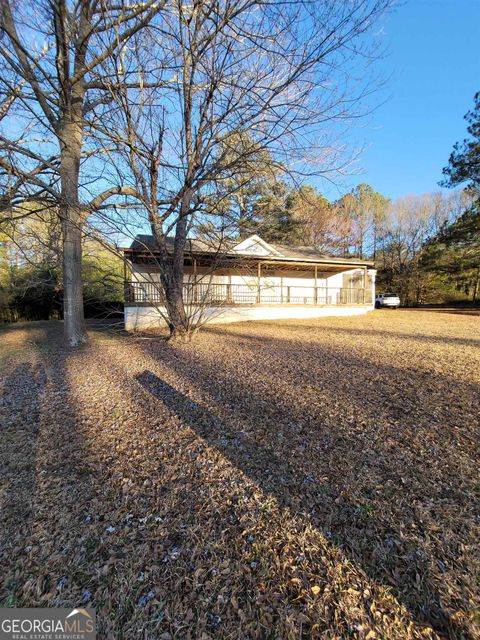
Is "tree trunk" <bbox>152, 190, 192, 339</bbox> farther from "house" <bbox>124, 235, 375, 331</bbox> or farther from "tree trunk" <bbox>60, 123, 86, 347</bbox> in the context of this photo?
"house" <bbox>124, 235, 375, 331</bbox>

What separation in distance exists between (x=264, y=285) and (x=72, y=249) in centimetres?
973

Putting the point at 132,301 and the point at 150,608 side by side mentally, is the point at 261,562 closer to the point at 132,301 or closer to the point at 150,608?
the point at 150,608

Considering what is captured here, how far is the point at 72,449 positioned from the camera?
9.46 ft

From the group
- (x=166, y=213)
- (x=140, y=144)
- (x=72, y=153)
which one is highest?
(x=72, y=153)

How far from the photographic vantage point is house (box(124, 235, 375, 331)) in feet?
39.5

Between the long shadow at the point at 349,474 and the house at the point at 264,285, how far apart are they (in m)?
7.08

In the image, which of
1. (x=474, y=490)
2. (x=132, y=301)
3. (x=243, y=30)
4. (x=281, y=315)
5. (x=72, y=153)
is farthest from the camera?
(x=281, y=315)

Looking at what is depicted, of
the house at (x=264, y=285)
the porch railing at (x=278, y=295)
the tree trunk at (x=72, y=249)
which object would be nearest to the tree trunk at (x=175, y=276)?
the tree trunk at (x=72, y=249)

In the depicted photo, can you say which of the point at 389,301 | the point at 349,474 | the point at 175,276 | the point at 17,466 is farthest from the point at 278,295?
the point at 17,466

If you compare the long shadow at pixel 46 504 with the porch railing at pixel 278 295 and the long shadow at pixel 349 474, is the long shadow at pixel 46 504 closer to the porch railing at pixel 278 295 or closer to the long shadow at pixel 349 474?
the long shadow at pixel 349 474

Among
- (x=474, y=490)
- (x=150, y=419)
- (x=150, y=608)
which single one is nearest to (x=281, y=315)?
(x=150, y=419)

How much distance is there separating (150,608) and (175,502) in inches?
27.9

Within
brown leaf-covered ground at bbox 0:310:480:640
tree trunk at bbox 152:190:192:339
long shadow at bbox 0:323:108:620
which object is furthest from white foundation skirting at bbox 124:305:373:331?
long shadow at bbox 0:323:108:620

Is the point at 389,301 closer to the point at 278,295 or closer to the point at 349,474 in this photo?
the point at 278,295
